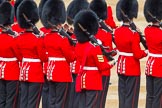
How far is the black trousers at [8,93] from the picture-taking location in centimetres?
1027

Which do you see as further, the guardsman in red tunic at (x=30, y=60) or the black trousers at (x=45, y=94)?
the black trousers at (x=45, y=94)

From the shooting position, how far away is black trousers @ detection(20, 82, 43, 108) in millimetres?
10102

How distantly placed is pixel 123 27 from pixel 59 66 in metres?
1.13

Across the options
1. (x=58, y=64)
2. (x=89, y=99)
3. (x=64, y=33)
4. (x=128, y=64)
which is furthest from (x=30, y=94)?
(x=128, y=64)

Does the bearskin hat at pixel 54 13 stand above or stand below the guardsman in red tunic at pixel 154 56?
above

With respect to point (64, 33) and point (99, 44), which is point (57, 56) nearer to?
point (64, 33)

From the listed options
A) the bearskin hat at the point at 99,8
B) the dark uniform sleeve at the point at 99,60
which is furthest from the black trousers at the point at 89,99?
the bearskin hat at the point at 99,8

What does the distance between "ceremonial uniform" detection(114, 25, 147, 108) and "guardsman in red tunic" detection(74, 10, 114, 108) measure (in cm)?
92

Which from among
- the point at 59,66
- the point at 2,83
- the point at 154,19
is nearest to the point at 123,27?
the point at 154,19

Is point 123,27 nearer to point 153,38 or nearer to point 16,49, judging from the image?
point 153,38

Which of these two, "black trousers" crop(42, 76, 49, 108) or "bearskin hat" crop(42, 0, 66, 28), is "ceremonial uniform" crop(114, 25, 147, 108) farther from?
"black trousers" crop(42, 76, 49, 108)

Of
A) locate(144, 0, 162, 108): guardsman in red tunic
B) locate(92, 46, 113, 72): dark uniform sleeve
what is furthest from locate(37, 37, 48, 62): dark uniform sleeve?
locate(144, 0, 162, 108): guardsman in red tunic

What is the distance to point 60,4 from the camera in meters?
10.3

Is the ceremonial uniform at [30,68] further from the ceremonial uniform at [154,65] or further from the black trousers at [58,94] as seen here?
the ceremonial uniform at [154,65]
